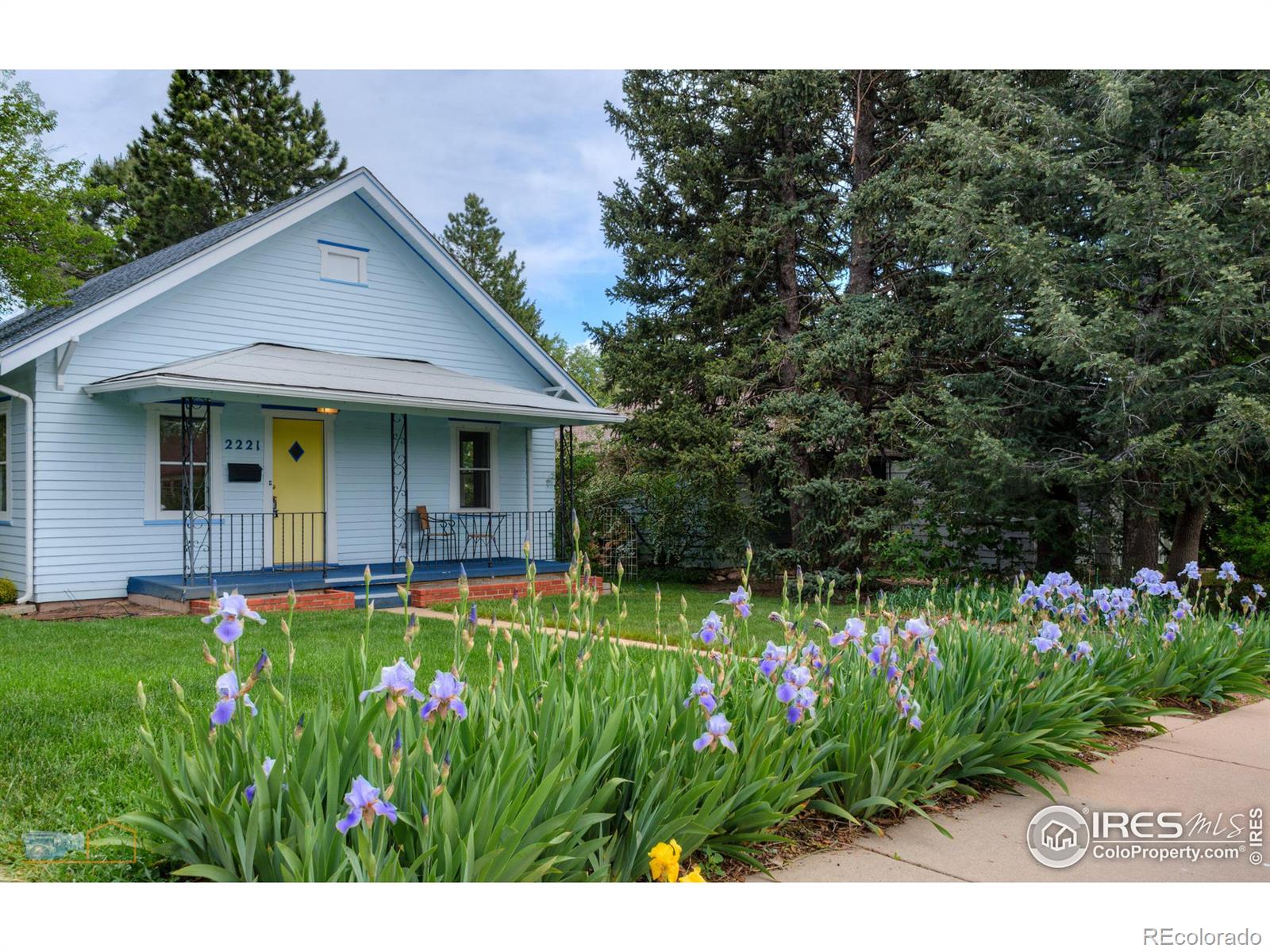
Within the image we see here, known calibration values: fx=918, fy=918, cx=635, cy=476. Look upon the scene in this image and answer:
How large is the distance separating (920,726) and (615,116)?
1328 centimetres

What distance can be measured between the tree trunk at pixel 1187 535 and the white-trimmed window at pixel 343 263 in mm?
10830

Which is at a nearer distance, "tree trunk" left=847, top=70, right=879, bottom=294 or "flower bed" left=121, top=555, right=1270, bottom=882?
"flower bed" left=121, top=555, right=1270, bottom=882

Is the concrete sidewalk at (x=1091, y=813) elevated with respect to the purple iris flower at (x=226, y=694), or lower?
lower

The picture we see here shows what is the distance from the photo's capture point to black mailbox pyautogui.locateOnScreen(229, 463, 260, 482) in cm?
1162

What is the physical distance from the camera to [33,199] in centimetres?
1229

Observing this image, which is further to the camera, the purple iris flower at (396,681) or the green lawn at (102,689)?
the green lawn at (102,689)

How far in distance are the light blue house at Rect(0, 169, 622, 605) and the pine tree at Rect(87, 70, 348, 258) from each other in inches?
381

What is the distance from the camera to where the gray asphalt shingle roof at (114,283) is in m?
10.9

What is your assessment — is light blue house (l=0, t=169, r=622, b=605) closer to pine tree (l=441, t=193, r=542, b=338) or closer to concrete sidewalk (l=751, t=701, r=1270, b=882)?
concrete sidewalk (l=751, t=701, r=1270, b=882)

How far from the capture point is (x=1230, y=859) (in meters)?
Result: 2.95

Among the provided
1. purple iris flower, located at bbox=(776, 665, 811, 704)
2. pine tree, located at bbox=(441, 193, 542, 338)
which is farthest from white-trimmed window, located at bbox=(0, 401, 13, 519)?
pine tree, located at bbox=(441, 193, 542, 338)

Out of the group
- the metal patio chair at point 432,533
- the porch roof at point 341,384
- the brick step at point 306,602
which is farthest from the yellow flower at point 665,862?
the metal patio chair at point 432,533

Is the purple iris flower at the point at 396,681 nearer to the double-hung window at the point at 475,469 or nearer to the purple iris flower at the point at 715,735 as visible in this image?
the purple iris flower at the point at 715,735

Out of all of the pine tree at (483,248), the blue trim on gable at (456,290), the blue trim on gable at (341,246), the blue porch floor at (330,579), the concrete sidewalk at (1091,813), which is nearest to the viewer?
the concrete sidewalk at (1091,813)
